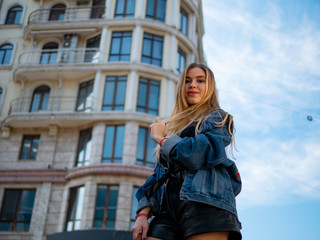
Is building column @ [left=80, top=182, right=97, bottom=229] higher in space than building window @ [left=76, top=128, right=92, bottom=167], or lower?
lower

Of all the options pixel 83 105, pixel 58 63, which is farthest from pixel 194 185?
pixel 58 63

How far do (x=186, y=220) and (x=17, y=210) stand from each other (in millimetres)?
16970

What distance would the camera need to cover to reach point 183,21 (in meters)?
21.7

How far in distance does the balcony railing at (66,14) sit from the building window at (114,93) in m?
4.71

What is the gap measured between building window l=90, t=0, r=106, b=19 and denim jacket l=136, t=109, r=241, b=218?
19819mm

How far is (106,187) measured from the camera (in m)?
15.9

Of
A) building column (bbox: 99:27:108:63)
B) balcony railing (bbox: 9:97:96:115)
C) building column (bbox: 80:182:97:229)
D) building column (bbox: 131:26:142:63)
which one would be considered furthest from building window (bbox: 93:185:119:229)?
building column (bbox: 99:27:108:63)

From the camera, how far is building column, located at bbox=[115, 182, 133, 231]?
1499 cm

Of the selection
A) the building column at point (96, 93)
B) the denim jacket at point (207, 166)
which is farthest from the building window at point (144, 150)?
the denim jacket at point (207, 166)

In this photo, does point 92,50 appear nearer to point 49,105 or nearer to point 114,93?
point 114,93

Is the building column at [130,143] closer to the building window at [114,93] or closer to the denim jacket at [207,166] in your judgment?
the building window at [114,93]

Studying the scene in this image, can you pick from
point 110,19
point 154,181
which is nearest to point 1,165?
point 110,19

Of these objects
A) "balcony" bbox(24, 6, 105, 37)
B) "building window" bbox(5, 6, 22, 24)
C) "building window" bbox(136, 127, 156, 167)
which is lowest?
"building window" bbox(136, 127, 156, 167)

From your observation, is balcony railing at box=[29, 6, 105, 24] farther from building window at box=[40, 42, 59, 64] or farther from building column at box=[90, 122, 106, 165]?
building column at box=[90, 122, 106, 165]
